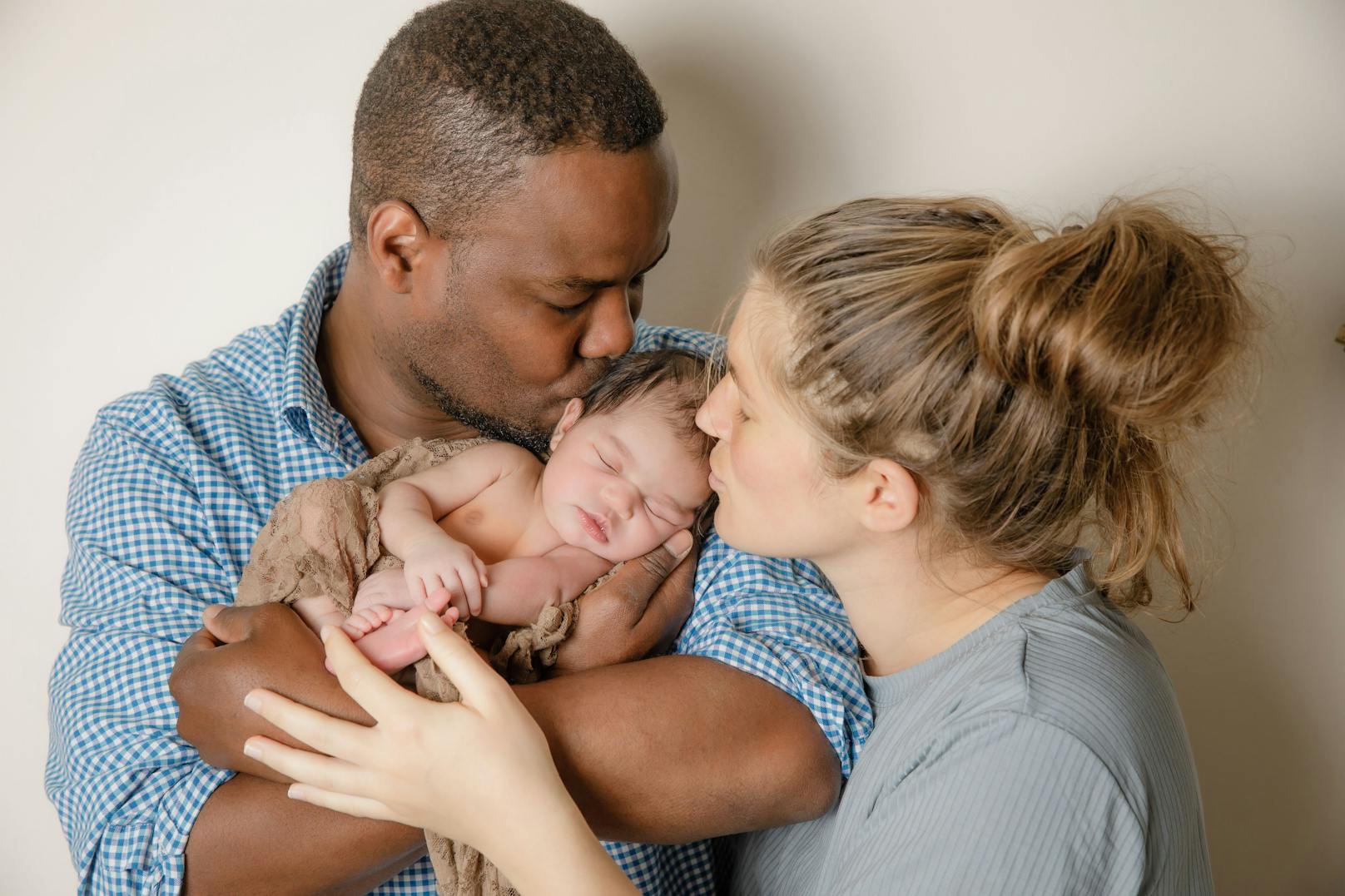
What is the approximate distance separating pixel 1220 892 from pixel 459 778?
2.38m

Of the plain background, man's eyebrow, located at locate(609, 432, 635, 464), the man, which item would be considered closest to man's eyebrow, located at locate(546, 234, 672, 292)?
the man

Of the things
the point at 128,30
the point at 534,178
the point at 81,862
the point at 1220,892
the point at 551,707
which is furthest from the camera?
the point at 1220,892

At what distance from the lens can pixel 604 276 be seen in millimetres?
1976

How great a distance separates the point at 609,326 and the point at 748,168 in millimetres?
770

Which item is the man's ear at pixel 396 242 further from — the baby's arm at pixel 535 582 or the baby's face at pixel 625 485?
the baby's arm at pixel 535 582

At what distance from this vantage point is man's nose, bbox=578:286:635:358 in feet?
6.73

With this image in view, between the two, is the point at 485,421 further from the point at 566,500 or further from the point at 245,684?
the point at 245,684

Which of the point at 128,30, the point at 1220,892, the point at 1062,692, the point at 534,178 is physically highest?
the point at 128,30

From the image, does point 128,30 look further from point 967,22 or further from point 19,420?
point 967,22

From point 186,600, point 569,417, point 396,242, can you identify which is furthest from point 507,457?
point 186,600

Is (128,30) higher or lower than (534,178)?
higher

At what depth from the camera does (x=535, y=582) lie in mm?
1851

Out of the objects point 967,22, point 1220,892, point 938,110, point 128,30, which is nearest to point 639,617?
point 938,110

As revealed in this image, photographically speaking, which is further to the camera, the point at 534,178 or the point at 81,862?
the point at 534,178
